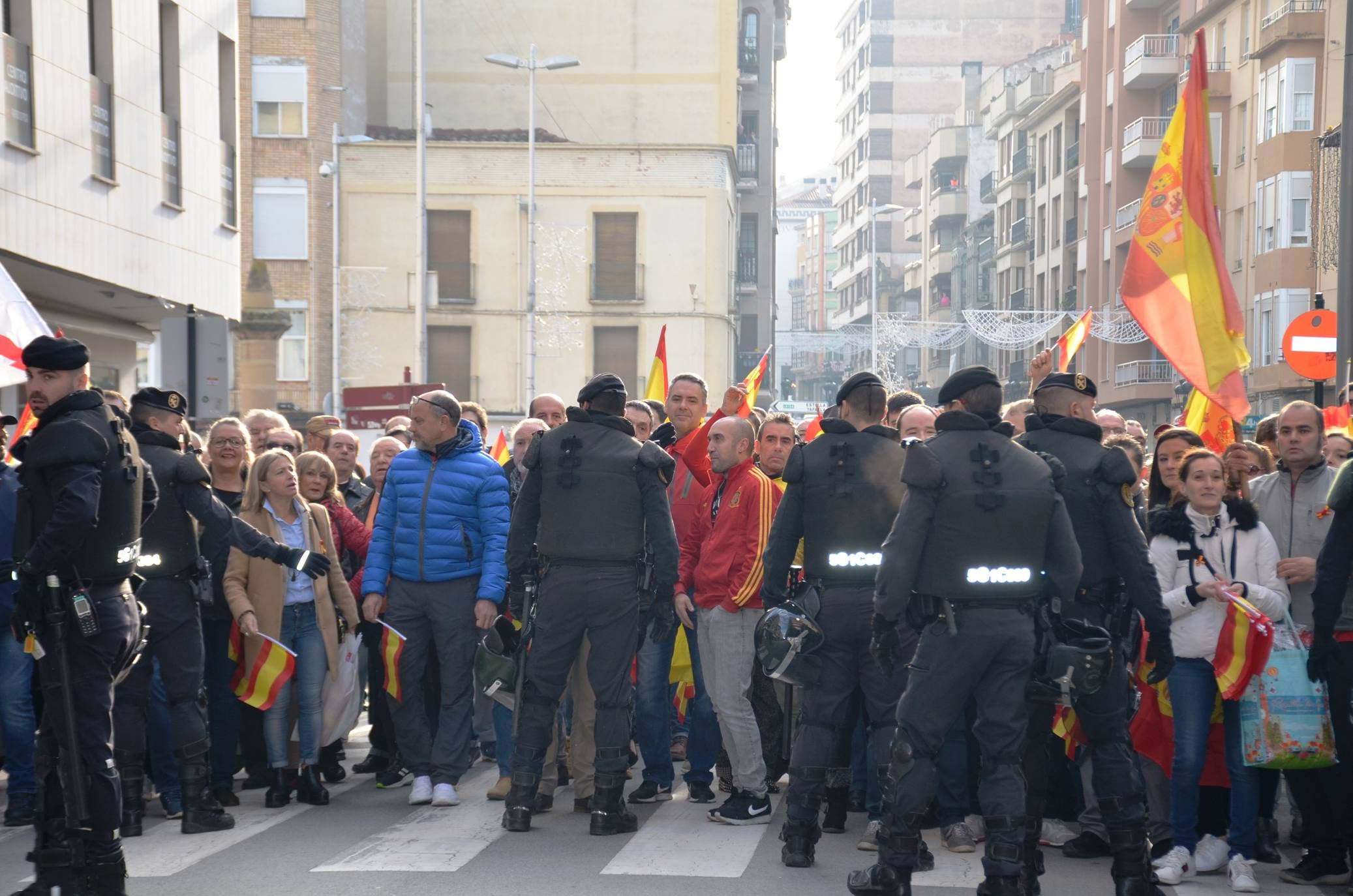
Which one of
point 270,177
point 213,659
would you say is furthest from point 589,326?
point 213,659

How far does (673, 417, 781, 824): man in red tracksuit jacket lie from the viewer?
8203 mm

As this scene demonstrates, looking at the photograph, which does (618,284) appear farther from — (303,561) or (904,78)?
(904,78)

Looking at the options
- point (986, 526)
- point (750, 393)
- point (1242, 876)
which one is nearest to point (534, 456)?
point (986, 526)

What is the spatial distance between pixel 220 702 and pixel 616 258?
3622cm

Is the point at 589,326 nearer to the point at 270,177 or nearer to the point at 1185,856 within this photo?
the point at 270,177

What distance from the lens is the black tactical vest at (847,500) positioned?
743 cm

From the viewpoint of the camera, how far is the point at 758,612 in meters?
8.33

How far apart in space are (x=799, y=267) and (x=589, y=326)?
131 m

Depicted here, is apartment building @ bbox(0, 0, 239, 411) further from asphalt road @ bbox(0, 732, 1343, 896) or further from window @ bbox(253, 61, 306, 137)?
window @ bbox(253, 61, 306, 137)

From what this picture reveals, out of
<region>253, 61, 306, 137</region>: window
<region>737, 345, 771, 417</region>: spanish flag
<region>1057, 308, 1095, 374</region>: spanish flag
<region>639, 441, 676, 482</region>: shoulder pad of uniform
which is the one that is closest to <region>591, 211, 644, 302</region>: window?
<region>253, 61, 306, 137</region>: window

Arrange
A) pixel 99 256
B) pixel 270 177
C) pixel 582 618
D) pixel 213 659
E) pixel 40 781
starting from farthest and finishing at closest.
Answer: pixel 270 177
pixel 99 256
pixel 213 659
pixel 582 618
pixel 40 781

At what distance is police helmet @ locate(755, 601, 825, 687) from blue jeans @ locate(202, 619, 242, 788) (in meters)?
3.16

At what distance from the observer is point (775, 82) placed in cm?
6700

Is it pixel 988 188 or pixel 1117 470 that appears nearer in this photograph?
pixel 1117 470
